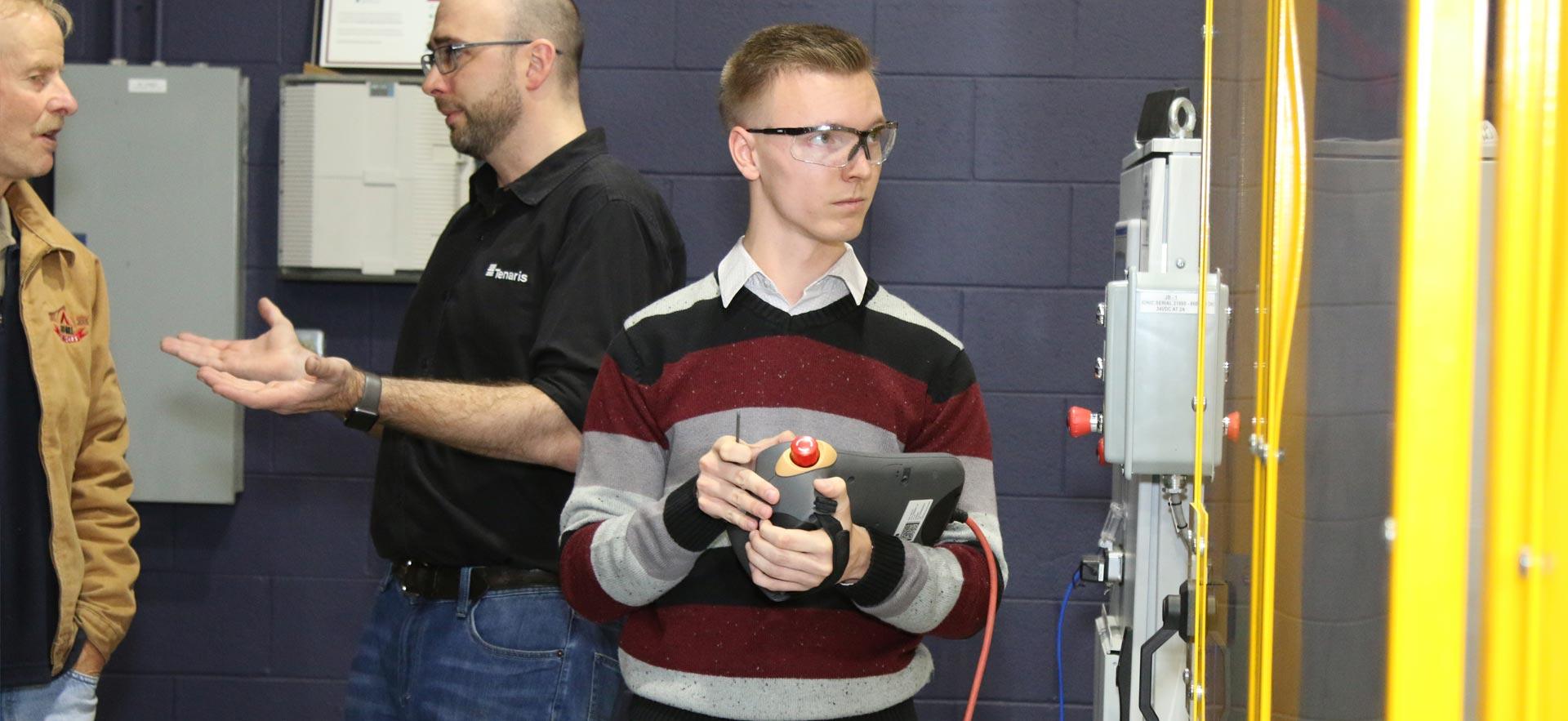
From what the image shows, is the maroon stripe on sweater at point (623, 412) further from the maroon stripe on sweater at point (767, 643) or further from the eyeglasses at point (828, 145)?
the eyeglasses at point (828, 145)

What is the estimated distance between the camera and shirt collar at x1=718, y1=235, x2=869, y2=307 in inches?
56.8

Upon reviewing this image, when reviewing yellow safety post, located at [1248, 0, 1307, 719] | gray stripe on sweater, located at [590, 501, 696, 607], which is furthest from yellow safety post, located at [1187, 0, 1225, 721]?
gray stripe on sweater, located at [590, 501, 696, 607]

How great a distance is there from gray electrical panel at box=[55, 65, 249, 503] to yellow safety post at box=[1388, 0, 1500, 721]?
9.20ft

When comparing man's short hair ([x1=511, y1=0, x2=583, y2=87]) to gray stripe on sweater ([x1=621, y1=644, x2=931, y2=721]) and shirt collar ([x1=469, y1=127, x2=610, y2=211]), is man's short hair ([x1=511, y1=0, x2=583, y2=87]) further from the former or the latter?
gray stripe on sweater ([x1=621, y1=644, x2=931, y2=721])

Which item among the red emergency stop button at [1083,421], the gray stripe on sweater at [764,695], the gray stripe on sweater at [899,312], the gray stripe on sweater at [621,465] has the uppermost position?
the gray stripe on sweater at [899,312]

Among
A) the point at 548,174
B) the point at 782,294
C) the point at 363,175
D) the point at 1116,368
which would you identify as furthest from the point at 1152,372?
the point at 363,175

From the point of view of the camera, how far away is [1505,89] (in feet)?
2.03

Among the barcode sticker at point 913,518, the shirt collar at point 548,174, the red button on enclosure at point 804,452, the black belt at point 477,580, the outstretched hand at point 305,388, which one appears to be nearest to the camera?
the red button on enclosure at point 804,452

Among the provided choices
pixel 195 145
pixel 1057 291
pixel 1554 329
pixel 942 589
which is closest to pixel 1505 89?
pixel 1554 329

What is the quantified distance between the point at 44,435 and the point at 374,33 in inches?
56.3

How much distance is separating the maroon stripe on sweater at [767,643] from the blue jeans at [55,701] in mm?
1030

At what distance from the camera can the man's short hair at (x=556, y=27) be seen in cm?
206

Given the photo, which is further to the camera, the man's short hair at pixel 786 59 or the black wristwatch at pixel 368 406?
the black wristwatch at pixel 368 406

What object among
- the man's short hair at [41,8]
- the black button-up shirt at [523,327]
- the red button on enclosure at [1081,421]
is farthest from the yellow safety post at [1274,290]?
the man's short hair at [41,8]
